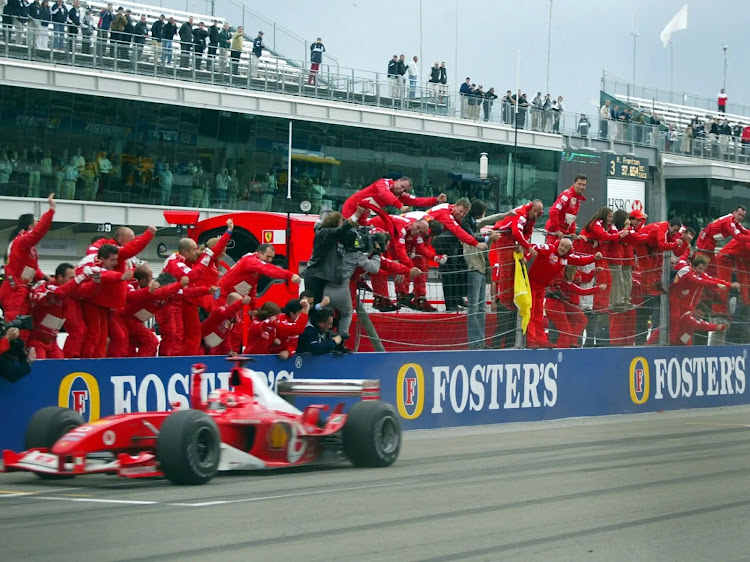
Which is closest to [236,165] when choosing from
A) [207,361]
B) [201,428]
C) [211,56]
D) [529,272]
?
[211,56]

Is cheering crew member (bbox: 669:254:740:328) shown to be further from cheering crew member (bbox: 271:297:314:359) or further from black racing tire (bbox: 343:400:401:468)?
black racing tire (bbox: 343:400:401:468)

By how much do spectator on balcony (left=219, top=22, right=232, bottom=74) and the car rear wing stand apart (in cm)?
2760

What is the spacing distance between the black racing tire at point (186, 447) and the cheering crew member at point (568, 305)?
7.71 metres

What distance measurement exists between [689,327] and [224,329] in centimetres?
750

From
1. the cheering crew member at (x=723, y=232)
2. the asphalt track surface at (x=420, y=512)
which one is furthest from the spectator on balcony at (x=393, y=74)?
the asphalt track surface at (x=420, y=512)

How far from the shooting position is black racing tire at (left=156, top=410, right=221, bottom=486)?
8.34 m

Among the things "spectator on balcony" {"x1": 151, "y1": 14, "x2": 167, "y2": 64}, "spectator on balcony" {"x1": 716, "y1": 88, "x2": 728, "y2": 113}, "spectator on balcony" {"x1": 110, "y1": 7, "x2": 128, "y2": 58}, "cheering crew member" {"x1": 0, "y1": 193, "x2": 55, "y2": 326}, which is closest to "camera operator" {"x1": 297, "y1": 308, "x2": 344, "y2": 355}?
"cheering crew member" {"x1": 0, "y1": 193, "x2": 55, "y2": 326}

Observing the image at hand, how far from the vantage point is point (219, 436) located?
28.7 feet

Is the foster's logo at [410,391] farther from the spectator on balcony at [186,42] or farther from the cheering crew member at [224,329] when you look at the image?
the spectator on balcony at [186,42]

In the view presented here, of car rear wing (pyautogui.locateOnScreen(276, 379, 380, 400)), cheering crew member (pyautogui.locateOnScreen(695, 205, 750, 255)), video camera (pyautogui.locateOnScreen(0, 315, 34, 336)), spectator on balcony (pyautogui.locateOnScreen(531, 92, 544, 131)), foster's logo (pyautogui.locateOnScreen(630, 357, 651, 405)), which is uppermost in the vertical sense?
spectator on balcony (pyautogui.locateOnScreen(531, 92, 544, 131))

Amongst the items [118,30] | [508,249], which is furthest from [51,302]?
[118,30]

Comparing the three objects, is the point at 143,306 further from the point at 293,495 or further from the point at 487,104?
the point at 487,104

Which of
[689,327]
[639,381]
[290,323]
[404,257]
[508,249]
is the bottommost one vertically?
[639,381]

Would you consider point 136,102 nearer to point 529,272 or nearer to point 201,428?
point 529,272
